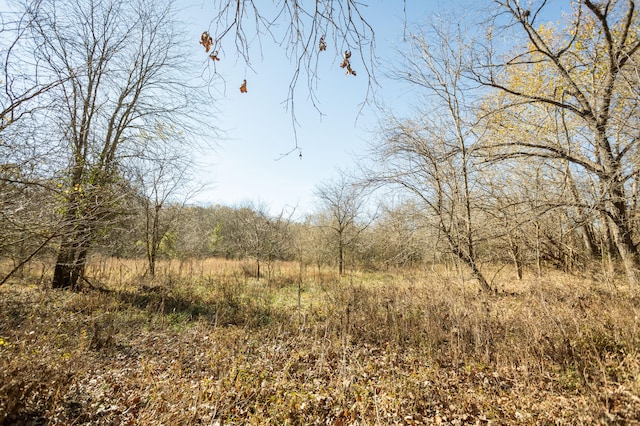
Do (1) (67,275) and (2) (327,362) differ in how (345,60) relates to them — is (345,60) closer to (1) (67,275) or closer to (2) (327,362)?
(2) (327,362)

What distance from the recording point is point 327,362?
16.1 feet

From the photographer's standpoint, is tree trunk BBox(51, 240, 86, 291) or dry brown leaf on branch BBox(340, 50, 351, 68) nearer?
dry brown leaf on branch BBox(340, 50, 351, 68)

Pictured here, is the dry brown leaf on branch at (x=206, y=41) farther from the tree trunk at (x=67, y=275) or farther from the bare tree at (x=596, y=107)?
the tree trunk at (x=67, y=275)

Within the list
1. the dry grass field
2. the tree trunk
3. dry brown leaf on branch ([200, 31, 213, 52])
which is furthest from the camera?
the tree trunk

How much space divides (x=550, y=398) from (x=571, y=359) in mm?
1162

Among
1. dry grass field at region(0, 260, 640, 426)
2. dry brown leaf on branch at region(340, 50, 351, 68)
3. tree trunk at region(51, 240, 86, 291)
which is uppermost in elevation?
dry brown leaf on branch at region(340, 50, 351, 68)

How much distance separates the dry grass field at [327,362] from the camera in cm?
327

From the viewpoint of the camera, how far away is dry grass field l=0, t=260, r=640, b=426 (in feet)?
10.7

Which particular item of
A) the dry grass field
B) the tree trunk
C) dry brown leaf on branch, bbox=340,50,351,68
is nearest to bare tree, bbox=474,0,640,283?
the dry grass field

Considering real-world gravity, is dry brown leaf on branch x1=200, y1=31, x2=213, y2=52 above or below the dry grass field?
above

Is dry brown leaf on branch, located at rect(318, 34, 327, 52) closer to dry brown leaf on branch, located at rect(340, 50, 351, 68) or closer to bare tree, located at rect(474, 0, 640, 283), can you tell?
dry brown leaf on branch, located at rect(340, 50, 351, 68)

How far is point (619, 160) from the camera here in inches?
239

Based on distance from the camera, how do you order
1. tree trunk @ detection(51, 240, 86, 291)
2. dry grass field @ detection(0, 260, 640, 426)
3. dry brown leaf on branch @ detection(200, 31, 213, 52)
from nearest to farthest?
1. dry brown leaf on branch @ detection(200, 31, 213, 52)
2. dry grass field @ detection(0, 260, 640, 426)
3. tree trunk @ detection(51, 240, 86, 291)

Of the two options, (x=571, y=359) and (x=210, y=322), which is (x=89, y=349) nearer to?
(x=210, y=322)
